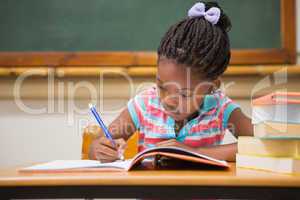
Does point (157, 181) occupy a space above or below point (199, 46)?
below

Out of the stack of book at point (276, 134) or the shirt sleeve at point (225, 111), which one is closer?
the stack of book at point (276, 134)

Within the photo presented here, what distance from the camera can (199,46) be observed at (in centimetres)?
120

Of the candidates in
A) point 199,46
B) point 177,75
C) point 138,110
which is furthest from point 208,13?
point 138,110

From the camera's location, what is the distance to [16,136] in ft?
5.89

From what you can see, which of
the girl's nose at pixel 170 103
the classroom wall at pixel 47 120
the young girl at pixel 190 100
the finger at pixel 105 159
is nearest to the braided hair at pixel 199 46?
the young girl at pixel 190 100

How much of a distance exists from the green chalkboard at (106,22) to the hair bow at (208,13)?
0.53m

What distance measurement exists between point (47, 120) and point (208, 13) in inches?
35.1

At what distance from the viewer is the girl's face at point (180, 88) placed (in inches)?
45.4

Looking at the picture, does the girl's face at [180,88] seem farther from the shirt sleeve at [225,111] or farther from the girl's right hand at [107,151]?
the girl's right hand at [107,151]

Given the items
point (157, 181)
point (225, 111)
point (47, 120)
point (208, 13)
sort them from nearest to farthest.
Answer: point (157, 181), point (208, 13), point (225, 111), point (47, 120)

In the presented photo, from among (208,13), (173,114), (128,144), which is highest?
(208,13)

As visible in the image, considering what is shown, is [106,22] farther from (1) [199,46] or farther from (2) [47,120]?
(1) [199,46]

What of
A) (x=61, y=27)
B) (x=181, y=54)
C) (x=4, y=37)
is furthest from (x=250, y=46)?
(x=4, y=37)

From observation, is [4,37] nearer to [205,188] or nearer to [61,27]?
[61,27]
